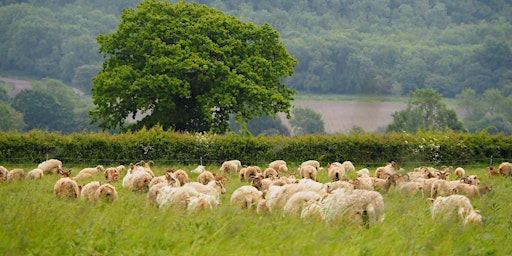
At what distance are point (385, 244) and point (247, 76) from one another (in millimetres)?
39107

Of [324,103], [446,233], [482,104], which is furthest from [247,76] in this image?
[482,104]

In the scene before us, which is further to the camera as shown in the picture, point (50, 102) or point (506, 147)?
point (50, 102)

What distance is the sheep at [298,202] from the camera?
15.2 metres

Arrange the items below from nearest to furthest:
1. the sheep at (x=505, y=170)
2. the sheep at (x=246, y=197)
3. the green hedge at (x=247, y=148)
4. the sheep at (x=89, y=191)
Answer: the sheep at (x=246, y=197), the sheep at (x=89, y=191), the sheep at (x=505, y=170), the green hedge at (x=247, y=148)

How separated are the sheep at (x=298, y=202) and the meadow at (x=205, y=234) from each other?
1.00 metres

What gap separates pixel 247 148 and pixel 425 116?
69754 millimetres

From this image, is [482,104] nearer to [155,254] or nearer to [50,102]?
[50,102]

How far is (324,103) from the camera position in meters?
138

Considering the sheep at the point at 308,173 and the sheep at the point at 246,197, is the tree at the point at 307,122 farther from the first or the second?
the sheep at the point at 246,197

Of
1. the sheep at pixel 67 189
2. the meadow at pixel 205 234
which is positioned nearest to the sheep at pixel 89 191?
the sheep at pixel 67 189

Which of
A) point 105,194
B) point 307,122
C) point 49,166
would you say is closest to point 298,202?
point 105,194

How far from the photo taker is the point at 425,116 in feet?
354

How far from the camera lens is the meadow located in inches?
438

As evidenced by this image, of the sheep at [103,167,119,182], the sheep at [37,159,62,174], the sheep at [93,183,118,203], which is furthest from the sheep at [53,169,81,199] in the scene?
the sheep at [37,159,62,174]
